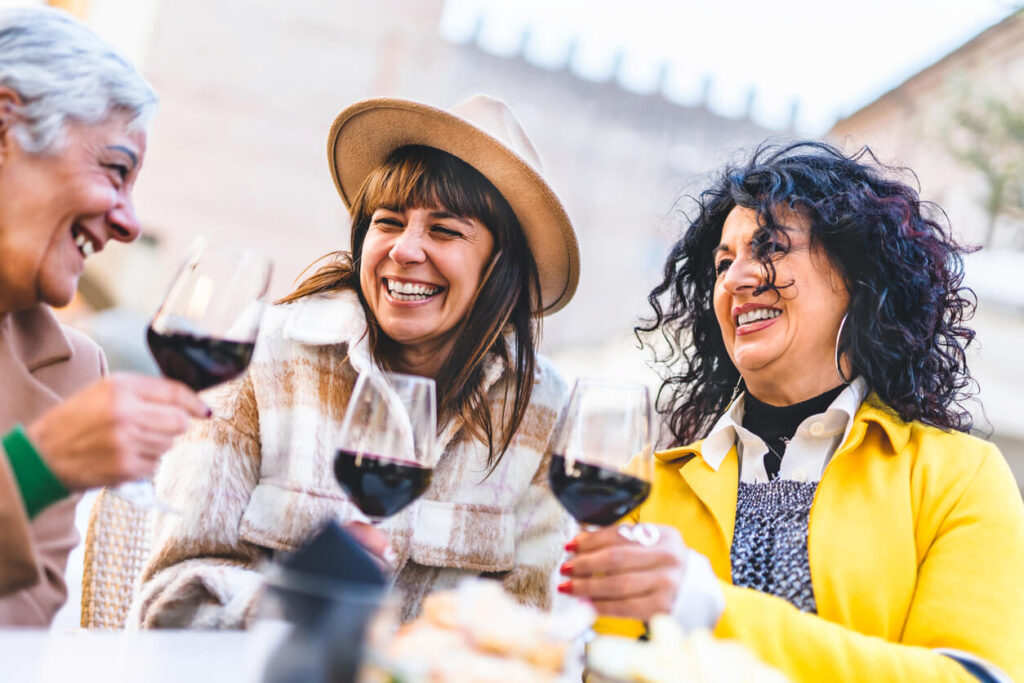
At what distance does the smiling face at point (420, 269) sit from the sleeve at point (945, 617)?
110 cm

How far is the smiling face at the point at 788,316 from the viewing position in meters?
1.90

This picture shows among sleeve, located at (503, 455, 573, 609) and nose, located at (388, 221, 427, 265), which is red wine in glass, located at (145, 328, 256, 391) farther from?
sleeve, located at (503, 455, 573, 609)

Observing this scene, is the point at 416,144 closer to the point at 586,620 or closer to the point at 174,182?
the point at 586,620

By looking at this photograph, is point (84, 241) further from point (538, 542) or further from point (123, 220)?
point (538, 542)

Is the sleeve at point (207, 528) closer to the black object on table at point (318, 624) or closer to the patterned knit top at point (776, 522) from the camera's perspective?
the black object on table at point (318, 624)

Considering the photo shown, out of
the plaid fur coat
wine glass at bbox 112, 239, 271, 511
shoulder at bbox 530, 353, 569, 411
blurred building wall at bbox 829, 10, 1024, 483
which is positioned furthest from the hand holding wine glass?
blurred building wall at bbox 829, 10, 1024, 483

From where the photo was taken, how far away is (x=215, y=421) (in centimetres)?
203

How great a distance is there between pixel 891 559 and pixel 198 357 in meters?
1.27

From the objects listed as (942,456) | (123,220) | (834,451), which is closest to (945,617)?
(942,456)

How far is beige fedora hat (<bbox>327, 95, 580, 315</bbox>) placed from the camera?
2.18 m

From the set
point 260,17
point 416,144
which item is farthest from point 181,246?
point 416,144

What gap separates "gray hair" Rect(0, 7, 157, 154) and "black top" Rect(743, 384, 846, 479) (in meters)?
1.51

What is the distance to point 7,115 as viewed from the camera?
4.48 feet

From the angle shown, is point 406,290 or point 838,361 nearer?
point 838,361
